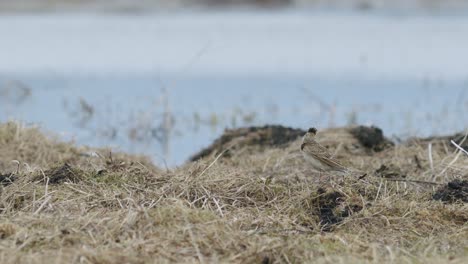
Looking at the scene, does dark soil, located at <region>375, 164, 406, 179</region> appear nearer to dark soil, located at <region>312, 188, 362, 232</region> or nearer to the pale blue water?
dark soil, located at <region>312, 188, 362, 232</region>

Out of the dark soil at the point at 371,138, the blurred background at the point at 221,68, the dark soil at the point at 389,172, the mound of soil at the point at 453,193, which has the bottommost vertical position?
the blurred background at the point at 221,68

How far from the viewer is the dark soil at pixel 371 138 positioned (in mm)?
10133

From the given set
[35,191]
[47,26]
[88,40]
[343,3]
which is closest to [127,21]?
[47,26]

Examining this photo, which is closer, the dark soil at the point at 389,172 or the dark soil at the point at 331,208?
the dark soil at the point at 331,208

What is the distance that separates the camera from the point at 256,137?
420 inches

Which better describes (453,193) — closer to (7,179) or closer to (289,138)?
(7,179)

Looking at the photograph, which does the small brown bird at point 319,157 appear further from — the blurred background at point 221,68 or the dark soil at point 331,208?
the blurred background at point 221,68

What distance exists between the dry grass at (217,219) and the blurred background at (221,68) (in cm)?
353

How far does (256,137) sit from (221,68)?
1042 centimetres

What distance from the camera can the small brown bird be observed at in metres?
7.38

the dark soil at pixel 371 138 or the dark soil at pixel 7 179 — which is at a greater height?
the dark soil at pixel 7 179

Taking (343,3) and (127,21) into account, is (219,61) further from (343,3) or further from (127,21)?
(343,3)

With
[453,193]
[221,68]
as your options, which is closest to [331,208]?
[453,193]

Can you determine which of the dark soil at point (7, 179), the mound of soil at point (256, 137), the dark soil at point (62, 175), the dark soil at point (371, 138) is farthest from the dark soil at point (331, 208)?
the mound of soil at point (256, 137)
